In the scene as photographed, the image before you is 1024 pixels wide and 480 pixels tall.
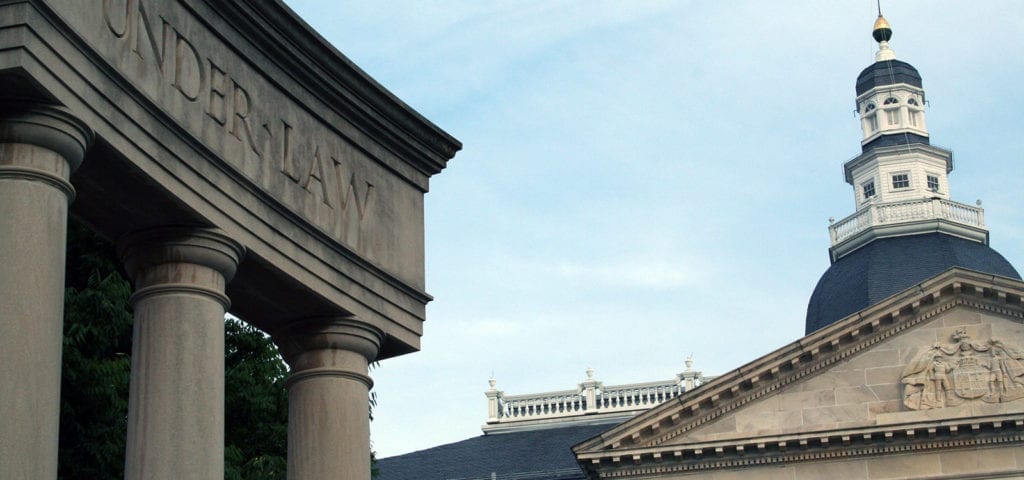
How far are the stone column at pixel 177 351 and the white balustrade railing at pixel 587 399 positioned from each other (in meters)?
53.0

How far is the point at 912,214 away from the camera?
Answer: 7769 centimetres

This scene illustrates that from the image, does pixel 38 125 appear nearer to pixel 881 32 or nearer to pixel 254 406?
pixel 254 406

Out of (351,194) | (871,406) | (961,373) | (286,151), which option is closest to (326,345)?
(351,194)

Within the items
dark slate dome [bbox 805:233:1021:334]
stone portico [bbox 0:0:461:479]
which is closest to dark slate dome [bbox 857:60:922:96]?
dark slate dome [bbox 805:233:1021:334]

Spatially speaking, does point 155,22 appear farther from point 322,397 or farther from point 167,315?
point 322,397

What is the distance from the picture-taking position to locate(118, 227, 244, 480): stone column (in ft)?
36.5

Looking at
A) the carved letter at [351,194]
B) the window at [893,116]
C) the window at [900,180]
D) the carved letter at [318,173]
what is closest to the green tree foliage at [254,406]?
the carved letter at [351,194]

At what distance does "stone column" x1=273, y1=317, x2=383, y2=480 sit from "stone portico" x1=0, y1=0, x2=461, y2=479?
0.05 ft

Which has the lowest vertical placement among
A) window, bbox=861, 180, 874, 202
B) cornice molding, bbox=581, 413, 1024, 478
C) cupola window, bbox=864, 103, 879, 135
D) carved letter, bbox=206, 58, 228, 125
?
Answer: carved letter, bbox=206, 58, 228, 125

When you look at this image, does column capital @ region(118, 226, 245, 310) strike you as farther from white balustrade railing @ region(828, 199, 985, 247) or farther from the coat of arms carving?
white balustrade railing @ region(828, 199, 985, 247)

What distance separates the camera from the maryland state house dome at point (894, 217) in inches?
2928

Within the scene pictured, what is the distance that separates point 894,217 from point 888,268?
3819 millimetres

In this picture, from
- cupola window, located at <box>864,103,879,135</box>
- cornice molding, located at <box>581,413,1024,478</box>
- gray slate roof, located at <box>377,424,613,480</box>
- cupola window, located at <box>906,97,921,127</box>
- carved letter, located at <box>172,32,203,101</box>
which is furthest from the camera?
cupola window, located at <box>864,103,879,135</box>

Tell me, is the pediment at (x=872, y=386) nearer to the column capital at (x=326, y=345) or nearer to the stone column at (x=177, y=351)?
the column capital at (x=326, y=345)
